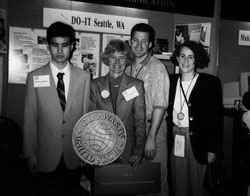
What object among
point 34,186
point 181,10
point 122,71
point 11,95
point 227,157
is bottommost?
point 34,186

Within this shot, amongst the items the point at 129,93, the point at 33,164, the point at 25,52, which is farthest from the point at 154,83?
the point at 25,52

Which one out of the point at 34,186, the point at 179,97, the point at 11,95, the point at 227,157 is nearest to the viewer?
the point at 179,97

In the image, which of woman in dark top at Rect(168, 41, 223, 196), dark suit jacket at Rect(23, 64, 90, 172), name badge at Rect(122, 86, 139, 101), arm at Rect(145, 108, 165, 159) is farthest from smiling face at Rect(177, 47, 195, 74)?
dark suit jacket at Rect(23, 64, 90, 172)

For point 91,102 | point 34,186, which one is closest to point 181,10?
point 91,102

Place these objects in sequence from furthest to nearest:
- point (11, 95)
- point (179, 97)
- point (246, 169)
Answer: point (11, 95) < point (179, 97) < point (246, 169)

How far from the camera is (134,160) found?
6.20 ft

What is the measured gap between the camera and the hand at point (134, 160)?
6.10ft

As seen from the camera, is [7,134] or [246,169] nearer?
[246,169]

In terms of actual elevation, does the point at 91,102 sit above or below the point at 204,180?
above

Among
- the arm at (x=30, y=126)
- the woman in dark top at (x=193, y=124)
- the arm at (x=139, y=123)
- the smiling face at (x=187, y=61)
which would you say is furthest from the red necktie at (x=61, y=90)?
the smiling face at (x=187, y=61)

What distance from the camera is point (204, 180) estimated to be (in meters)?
2.06

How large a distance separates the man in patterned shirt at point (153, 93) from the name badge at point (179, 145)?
96 mm

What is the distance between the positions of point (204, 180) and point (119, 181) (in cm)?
75

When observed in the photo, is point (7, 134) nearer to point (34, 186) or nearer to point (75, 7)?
point (34, 186)
